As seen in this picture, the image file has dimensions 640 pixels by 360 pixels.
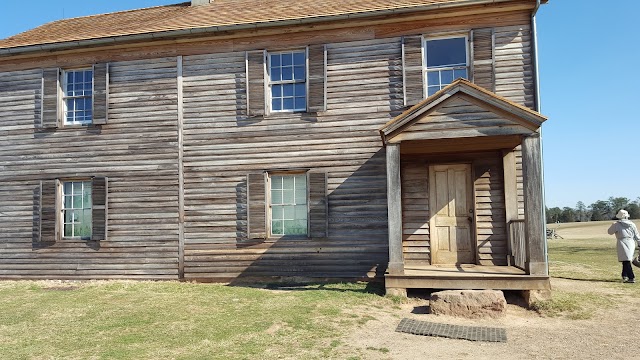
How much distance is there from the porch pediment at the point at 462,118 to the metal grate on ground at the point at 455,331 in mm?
3408

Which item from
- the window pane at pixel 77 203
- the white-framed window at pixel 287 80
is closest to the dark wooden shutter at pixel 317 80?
the white-framed window at pixel 287 80

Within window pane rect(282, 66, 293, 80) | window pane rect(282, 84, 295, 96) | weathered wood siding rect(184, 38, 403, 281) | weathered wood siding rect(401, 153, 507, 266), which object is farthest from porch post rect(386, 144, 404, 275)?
window pane rect(282, 66, 293, 80)

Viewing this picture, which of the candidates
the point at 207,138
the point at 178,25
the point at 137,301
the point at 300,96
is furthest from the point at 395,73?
the point at 137,301

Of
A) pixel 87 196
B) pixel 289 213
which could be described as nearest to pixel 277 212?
pixel 289 213

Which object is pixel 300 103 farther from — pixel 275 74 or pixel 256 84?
pixel 256 84

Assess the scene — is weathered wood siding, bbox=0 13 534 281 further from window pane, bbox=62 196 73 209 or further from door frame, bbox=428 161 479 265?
window pane, bbox=62 196 73 209

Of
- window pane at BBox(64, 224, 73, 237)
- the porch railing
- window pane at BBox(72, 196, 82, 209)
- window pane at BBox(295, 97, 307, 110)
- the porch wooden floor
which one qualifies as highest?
window pane at BBox(295, 97, 307, 110)

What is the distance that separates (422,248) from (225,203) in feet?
15.9

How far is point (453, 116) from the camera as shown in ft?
27.2

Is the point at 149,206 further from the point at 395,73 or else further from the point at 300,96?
the point at 395,73

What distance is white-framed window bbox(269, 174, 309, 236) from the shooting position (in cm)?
1056

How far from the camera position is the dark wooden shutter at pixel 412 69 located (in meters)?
10.0

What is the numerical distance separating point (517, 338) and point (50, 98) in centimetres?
1221

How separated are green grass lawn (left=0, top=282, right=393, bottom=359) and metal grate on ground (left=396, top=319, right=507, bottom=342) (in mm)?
739
